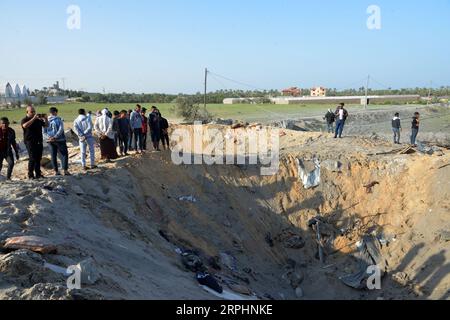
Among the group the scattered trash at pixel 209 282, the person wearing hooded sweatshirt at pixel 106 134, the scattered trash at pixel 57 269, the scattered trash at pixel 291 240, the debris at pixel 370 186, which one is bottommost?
the scattered trash at pixel 291 240

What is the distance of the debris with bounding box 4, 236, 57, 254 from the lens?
5441 mm

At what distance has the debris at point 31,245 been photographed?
5441 millimetres

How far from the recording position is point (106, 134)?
11148 millimetres

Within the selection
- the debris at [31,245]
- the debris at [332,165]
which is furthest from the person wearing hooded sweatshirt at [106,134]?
the debris at [332,165]

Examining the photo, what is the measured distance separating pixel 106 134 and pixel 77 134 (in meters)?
0.97

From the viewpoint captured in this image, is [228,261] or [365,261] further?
[365,261]

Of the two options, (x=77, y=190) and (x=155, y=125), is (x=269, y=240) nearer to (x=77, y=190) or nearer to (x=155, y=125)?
(x=155, y=125)

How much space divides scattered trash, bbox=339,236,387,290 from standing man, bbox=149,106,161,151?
6.42 meters

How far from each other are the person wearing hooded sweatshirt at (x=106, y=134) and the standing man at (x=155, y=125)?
A: 1541mm

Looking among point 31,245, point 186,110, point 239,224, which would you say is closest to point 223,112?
point 186,110

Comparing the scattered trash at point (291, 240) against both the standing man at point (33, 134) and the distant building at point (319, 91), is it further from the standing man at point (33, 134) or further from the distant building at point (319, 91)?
the distant building at point (319, 91)

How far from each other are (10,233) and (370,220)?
9690 millimetres

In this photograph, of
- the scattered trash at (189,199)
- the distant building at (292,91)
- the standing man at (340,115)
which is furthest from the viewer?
the distant building at (292,91)

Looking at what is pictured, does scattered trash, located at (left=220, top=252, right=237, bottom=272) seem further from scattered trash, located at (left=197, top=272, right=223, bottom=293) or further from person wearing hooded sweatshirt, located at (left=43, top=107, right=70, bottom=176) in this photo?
Answer: person wearing hooded sweatshirt, located at (left=43, top=107, right=70, bottom=176)
